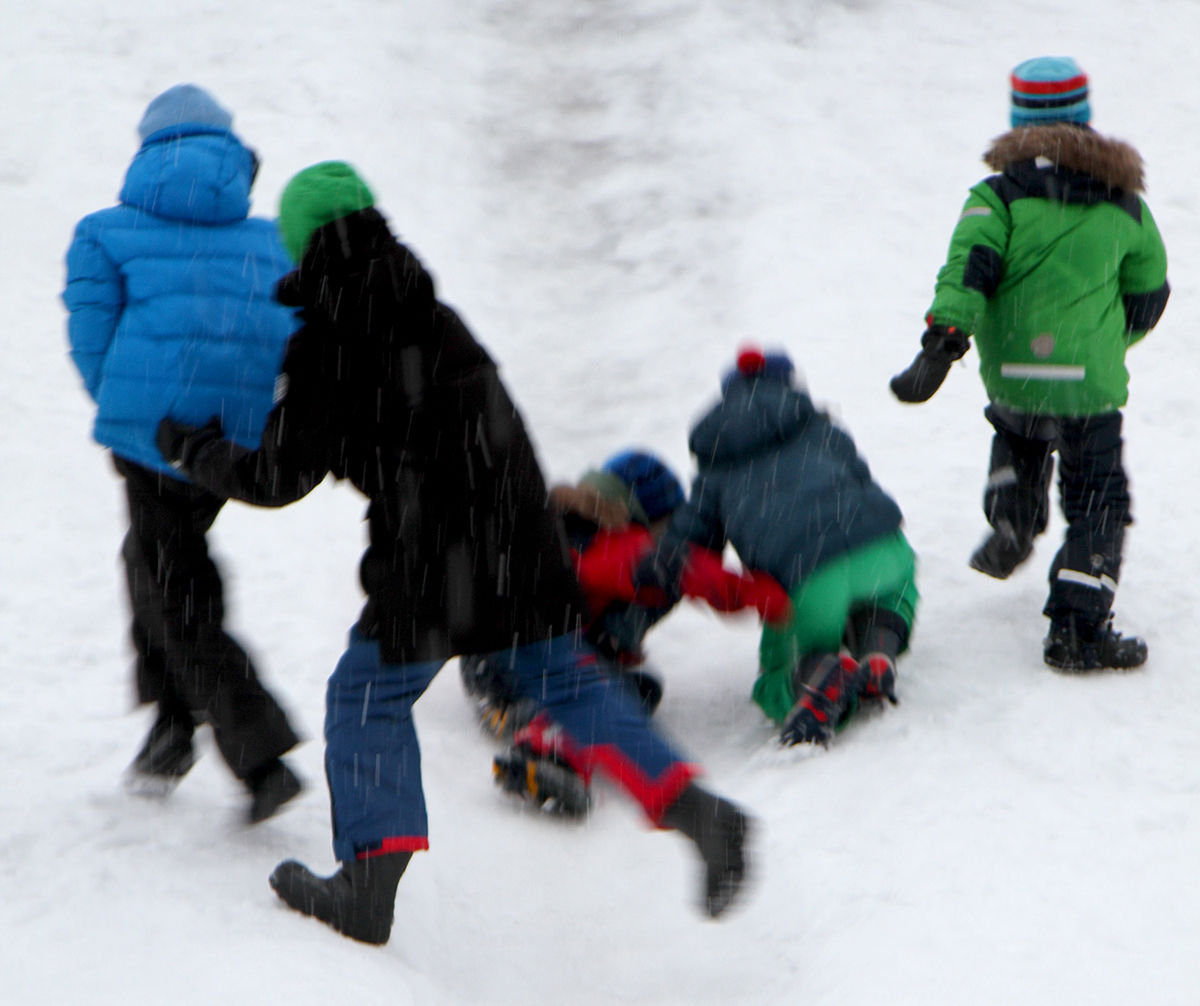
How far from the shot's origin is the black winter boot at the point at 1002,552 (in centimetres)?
446

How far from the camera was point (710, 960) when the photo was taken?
327 cm

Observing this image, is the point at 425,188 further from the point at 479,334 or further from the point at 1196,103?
the point at 1196,103

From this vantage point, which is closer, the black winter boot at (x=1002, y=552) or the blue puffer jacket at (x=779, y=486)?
the blue puffer jacket at (x=779, y=486)

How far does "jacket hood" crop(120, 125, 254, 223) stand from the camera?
11.1 ft

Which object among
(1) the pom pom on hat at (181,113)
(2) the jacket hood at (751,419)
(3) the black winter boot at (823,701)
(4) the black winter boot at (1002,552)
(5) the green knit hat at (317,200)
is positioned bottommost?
(3) the black winter boot at (823,701)

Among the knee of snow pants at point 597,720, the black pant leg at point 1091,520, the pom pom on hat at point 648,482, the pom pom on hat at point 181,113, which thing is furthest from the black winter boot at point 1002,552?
the pom pom on hat at point 181,113

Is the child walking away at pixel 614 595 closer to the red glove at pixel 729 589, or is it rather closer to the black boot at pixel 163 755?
the red glove at pixel 729 589

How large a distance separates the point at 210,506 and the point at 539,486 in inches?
38.1

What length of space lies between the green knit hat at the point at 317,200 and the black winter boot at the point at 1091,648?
2582mm

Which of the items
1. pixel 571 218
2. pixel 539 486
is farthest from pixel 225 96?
pixel 539 486

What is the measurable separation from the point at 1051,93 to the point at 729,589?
5.93ft

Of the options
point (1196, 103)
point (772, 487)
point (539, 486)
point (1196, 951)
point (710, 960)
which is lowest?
point (710, 960)

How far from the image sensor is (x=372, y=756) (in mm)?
2969

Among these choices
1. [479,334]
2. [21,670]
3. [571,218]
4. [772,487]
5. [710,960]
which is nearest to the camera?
[710,960]
